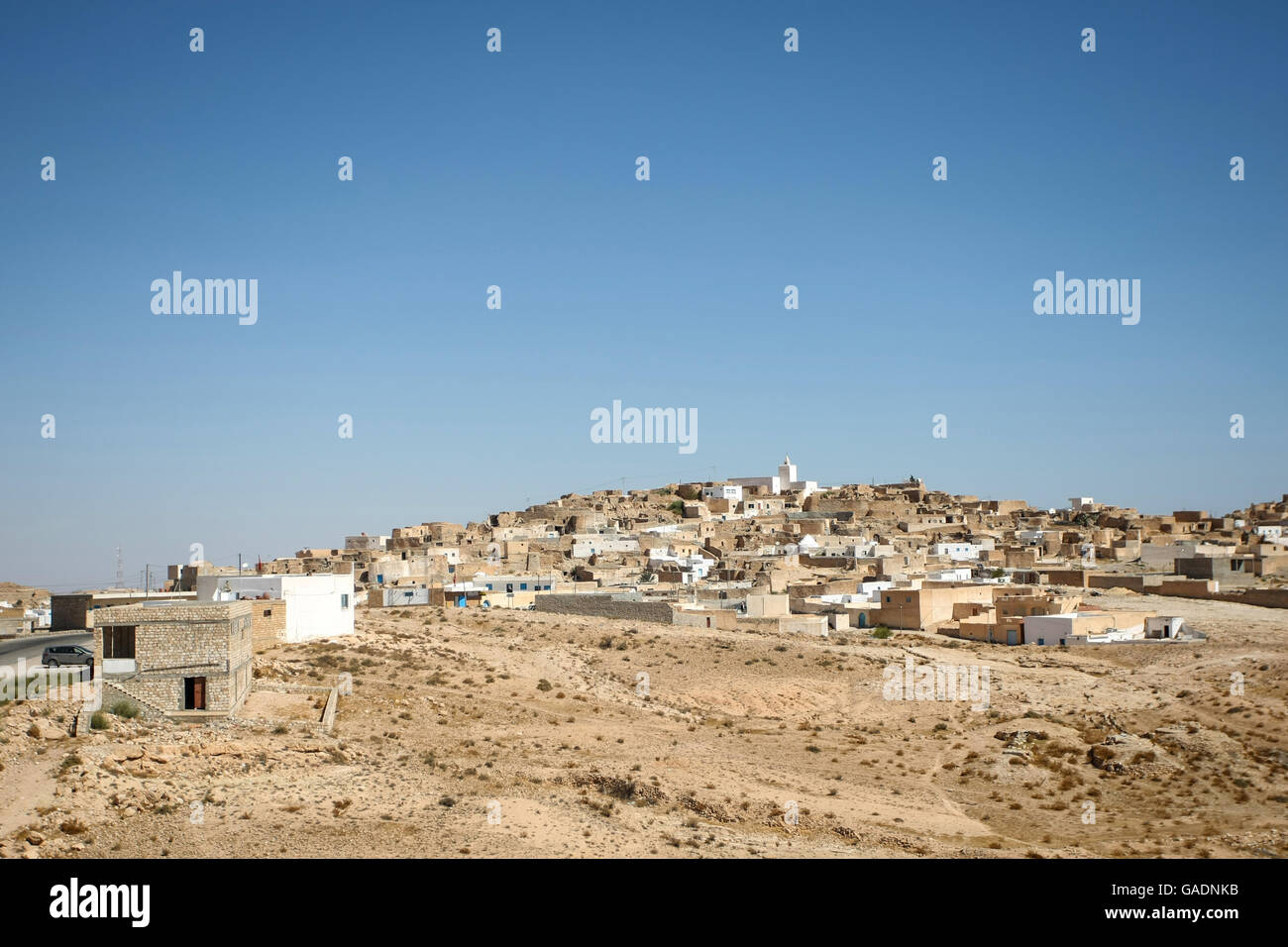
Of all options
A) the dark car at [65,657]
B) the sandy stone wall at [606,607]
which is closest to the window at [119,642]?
the dark car at [65,657]

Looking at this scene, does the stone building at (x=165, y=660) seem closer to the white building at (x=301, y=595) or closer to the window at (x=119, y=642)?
the window at (x=119, y=642)

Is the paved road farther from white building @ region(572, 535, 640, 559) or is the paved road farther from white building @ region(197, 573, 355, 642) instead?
white building @ region(572, 535, 640, 559)

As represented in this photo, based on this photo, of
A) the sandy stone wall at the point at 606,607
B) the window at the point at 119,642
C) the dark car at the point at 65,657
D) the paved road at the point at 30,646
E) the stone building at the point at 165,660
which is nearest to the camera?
the stone building at the point at 165,660

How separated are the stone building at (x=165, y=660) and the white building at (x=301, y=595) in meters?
8.22

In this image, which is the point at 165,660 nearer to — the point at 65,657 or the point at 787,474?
the point at 65,657

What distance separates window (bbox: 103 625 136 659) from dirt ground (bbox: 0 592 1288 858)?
1.22m

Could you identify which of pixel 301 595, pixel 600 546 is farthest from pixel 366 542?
pixel 301 595

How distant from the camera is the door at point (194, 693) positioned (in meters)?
17.4

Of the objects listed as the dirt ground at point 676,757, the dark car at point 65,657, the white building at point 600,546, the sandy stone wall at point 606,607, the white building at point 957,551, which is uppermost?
the white building at point 600,546

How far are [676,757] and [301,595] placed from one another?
37.9ft
